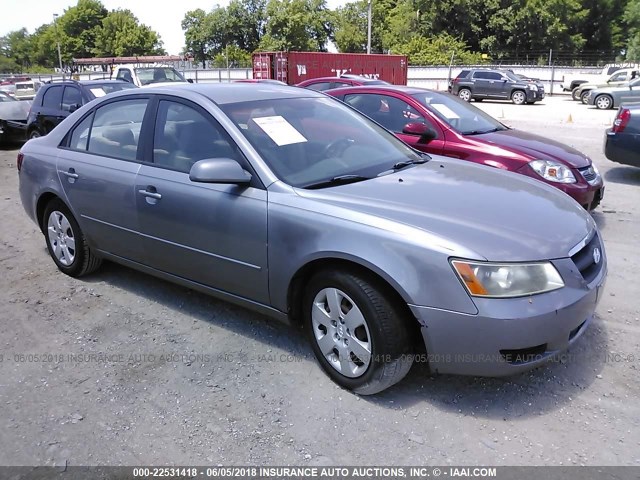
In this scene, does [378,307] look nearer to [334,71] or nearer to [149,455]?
[149,455]

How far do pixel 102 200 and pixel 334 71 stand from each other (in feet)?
76.5

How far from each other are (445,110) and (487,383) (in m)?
4.13

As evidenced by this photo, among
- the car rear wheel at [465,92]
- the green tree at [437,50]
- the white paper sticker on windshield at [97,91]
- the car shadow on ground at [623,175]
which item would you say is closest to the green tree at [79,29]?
the green tree at [437,50]

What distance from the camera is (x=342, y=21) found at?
73.0 meters

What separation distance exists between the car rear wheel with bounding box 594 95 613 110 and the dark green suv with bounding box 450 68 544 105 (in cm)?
386

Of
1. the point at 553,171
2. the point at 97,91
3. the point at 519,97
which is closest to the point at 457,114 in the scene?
the point at 553,171

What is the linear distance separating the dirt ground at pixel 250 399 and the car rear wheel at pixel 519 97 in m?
23.1

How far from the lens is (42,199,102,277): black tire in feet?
15.6

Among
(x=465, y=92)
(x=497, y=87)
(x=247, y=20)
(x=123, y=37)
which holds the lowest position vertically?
(x=465, y=92)

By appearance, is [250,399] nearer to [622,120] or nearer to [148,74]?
[622,120]

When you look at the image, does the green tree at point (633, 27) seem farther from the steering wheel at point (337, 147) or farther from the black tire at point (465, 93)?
the steering wheel at point (337, 147)

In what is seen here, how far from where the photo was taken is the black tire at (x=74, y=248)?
15.6 ft

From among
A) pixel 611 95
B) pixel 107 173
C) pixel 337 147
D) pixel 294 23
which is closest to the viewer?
pixel 337 147

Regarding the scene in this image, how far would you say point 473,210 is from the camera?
315 centimetres
